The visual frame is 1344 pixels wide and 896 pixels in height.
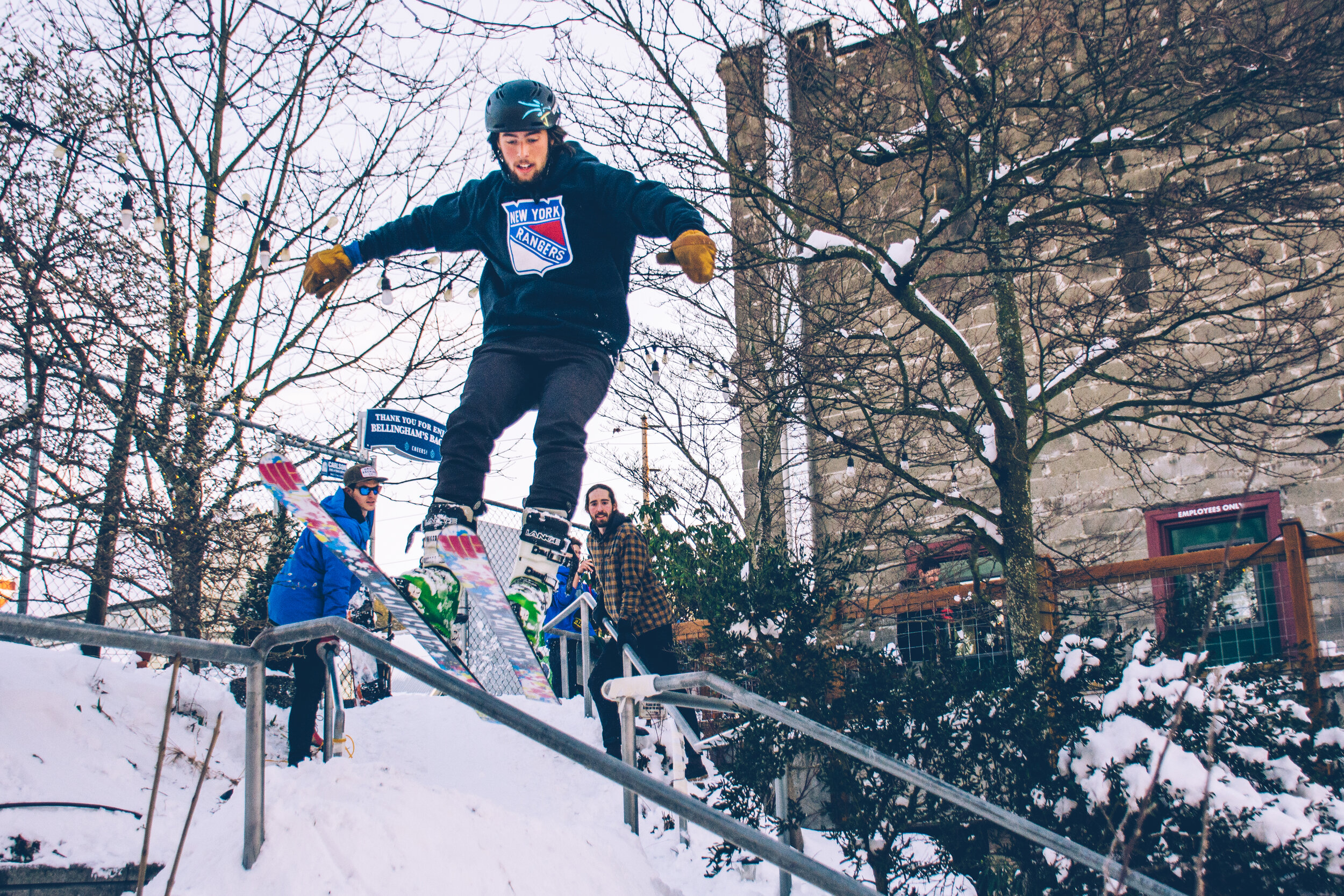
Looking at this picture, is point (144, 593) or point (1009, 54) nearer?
point (1009, 54)

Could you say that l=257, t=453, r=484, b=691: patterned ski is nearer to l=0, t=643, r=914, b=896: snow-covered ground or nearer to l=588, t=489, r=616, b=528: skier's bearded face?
l=0, t=643, r=914, b=896: snow-covered ground

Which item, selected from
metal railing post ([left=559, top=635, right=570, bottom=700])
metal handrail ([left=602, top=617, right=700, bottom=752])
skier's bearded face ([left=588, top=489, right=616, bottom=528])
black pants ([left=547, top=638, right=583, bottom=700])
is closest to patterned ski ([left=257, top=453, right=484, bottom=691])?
metal handrail ([left=602, top=617, right=700, bottom=752])

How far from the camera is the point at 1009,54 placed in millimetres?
4996

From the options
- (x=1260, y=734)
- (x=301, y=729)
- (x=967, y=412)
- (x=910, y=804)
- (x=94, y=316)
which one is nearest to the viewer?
(x=1260, y=734)

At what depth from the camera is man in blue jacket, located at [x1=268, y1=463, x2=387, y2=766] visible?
4582mm

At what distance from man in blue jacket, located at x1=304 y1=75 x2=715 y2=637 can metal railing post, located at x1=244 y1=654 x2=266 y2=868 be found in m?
0.83

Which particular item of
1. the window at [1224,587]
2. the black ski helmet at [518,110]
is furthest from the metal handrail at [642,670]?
the black ski helmet at [518,110]

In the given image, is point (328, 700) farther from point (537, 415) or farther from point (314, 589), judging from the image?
point (537, 415)

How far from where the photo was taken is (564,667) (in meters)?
7.66

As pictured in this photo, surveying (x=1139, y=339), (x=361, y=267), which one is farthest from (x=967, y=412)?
(x=361, y=267)

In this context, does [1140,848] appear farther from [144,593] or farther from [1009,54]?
[144,593]

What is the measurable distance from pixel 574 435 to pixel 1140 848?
2.39 meters

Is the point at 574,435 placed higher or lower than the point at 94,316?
lower

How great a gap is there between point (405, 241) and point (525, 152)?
0.68 metres
